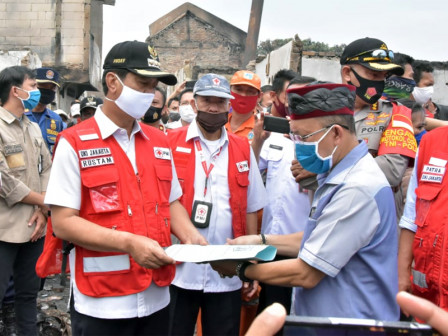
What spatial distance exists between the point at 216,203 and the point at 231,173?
261 mm

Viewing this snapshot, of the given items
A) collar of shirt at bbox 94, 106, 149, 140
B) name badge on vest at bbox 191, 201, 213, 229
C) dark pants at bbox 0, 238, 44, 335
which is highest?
collar of shirt at bbox 94, 106, 149, 140

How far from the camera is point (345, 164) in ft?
8.08

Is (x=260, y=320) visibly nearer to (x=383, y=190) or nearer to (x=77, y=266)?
(x=383, y=190)

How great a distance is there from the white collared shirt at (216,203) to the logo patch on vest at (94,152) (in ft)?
3.48

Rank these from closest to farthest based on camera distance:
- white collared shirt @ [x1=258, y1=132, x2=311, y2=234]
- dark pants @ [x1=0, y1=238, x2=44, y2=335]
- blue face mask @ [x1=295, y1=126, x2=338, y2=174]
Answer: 1. blue face mask @ [x1=295, y1=126, x2=338, y2=174]
2. white collared shirt @ [x1=258, y1=132, x2=311, y2=234]
3. dark pants @ [x1=0, y1=238, x2=44, y2=335]

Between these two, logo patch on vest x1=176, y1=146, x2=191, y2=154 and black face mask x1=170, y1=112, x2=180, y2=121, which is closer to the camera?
logo patch on vest x1=176, y1=146, x2=191, y2=154

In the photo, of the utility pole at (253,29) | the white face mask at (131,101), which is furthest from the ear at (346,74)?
the utility pole at (253,29)

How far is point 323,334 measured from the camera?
143 cm

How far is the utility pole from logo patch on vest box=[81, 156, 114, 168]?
2298 centimetres

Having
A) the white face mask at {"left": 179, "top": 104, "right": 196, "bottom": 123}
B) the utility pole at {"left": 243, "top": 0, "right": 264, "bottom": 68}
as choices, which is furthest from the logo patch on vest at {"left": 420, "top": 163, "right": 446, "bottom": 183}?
the utility pole at {"left": 243, "top": 0, "right": 264, "bottom": 68}

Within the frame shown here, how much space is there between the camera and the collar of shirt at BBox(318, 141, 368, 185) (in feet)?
7.99

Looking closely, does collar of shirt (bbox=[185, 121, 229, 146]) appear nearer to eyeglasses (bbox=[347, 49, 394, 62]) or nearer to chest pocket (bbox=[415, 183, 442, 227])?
eyeglasses (bbox=[347, 49, 394, 62])

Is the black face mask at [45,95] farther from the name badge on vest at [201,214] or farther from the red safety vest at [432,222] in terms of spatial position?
the red safety vest at [432,222]

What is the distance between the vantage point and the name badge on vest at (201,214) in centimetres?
363
